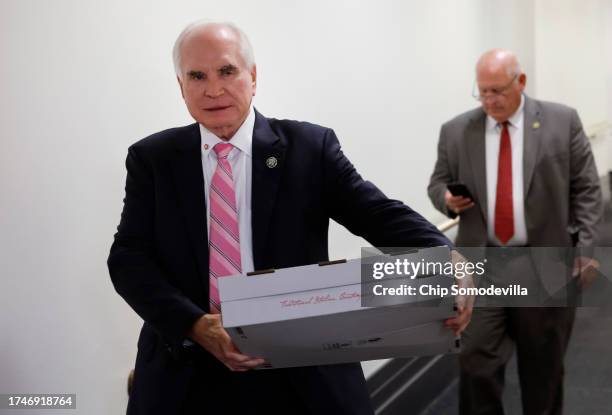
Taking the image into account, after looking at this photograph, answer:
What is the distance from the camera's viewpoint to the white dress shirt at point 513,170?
4258mm

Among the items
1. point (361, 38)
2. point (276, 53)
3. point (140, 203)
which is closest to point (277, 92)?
point (276, 53)

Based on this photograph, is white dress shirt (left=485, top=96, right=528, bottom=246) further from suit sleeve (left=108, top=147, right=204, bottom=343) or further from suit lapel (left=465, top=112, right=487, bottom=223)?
suit sleeve (left=108, top=147, right=204, bottom=343)

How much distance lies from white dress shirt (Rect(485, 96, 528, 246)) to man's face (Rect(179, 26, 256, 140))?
228 centimetres

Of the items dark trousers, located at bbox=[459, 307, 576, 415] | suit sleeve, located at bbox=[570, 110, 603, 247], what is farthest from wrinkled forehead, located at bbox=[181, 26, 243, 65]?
suit sleeve, located at bbox=[570, 110, 603, 247]

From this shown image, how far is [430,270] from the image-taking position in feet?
6.50

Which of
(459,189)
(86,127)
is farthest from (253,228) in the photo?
(459,189)

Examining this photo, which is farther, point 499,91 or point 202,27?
point 499,91

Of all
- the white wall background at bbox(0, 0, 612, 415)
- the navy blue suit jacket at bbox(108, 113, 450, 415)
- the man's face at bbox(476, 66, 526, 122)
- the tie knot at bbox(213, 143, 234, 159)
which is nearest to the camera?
the navy blue suit jacket at bbox(108, 113, 450, 415)

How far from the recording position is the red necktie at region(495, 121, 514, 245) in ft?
14.0

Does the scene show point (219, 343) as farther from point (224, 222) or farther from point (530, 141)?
point (530, 141)

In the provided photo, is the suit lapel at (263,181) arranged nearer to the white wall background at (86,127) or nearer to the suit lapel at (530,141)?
the white wall background at (86,127)

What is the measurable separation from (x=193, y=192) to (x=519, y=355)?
254cm

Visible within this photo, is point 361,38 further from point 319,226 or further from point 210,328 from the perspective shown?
point 210,328

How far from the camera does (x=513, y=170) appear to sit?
433 cm
